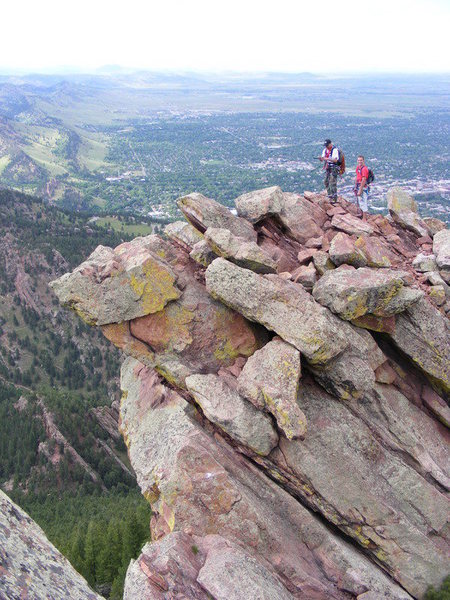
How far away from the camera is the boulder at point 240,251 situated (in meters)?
28.2

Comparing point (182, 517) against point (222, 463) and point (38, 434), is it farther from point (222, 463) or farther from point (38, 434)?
point (38, 434)

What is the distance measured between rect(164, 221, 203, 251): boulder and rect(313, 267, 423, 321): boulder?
9.26 metres

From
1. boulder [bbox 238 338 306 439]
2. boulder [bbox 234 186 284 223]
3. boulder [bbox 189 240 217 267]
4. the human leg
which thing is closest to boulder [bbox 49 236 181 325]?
boulder [bbox 189 240 217 267]

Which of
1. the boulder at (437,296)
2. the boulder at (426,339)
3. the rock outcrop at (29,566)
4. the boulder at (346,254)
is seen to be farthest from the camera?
the boulder at (437,296)

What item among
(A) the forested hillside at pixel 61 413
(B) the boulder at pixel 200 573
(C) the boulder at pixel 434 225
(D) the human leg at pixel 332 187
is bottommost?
(A) the forested hillside at pixel 61 413

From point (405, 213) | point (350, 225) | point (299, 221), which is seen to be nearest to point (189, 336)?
point (299, 221)

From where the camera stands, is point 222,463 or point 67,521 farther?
point 67,521

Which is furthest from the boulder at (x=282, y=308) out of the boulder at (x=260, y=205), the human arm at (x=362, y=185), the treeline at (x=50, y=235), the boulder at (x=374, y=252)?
the treeline at (x=50, y=235)

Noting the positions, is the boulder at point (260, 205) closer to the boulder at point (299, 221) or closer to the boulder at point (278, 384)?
the boulder at point (299, 221)

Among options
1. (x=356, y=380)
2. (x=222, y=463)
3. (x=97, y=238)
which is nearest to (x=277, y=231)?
(x=356, y=380)

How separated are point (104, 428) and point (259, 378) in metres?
91.8

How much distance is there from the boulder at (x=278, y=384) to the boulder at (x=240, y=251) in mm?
4956

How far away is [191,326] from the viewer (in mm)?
29469

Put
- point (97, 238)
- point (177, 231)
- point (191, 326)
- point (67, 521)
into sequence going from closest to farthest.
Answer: point (191, 326), point (177, 231), point (67, 521), point (97, 238)
